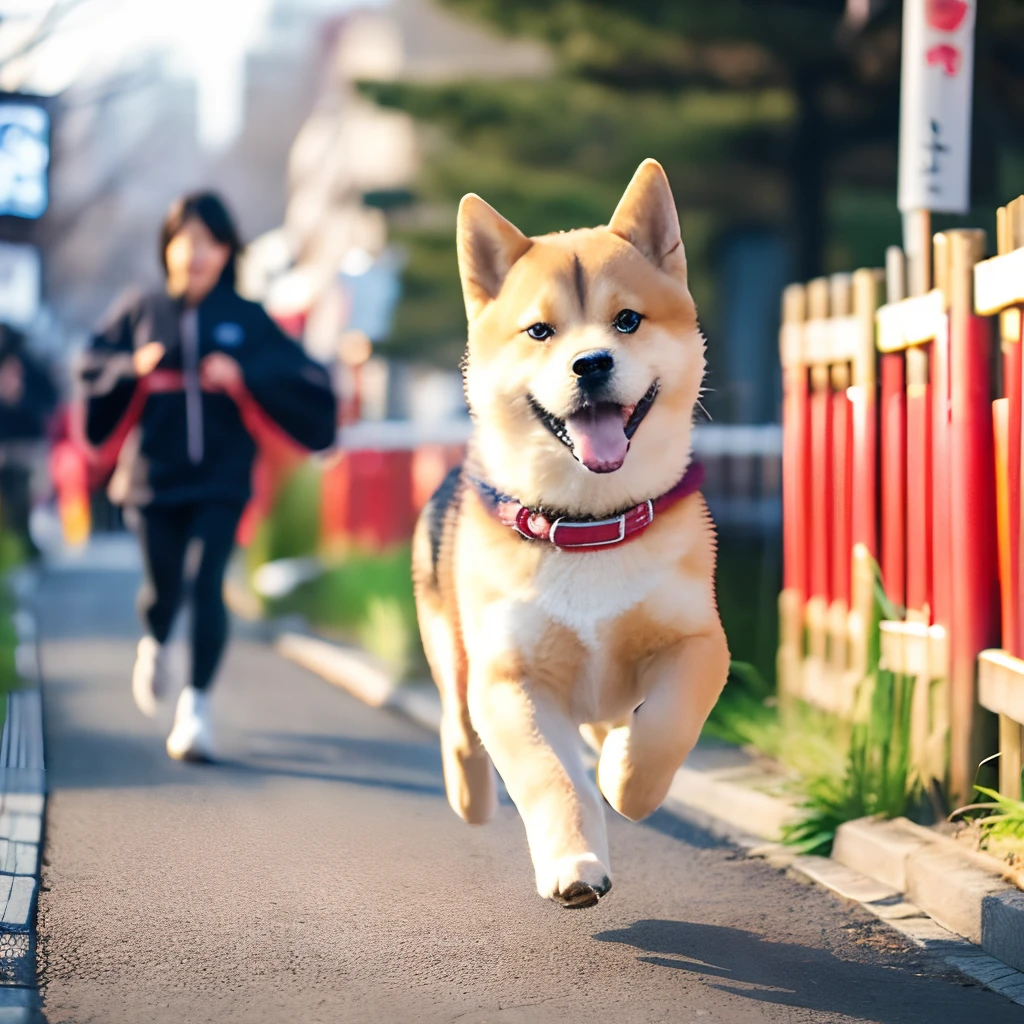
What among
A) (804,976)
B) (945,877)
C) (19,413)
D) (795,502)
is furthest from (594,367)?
(19,413)

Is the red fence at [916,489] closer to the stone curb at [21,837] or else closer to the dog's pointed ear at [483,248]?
the dog's pointed ear at [483,248]

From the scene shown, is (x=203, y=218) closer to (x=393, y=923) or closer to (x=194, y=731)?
(x=194, y=731)

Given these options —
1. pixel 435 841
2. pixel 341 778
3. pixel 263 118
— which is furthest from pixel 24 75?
pixel 263 118

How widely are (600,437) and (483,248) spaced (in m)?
0.54

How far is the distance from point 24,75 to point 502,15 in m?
3.08

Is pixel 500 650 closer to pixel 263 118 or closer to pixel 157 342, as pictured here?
pixel 157 342

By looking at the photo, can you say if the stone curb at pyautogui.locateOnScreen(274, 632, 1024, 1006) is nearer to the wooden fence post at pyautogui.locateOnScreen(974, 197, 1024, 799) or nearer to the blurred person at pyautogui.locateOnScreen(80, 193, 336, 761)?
the wooden fence post at pyautogui.locateOnScreen(974, 197, 1024, 799)

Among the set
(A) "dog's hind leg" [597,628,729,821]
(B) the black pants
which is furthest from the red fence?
(B) the black pants

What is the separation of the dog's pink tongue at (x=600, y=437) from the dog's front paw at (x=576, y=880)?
0.79 meters

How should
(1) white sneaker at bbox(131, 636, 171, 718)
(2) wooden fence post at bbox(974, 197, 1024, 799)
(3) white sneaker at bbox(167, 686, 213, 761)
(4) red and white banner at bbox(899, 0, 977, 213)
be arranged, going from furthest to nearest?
(1) white sneaker at bbox(131, 636, 171, 718) → (3) white sneaker at bbox(167, 686, 213, 761) → (4) red and white banner at bbox(899, 0, 977, 213) → (2) wooden fence post at bbox(974, 197, 1024, 799)

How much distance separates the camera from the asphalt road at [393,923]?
3.38 meters

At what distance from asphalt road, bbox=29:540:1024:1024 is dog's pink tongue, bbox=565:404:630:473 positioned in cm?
109

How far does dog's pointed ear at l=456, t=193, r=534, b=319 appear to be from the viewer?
359 cm

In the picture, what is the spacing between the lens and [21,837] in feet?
15.6
